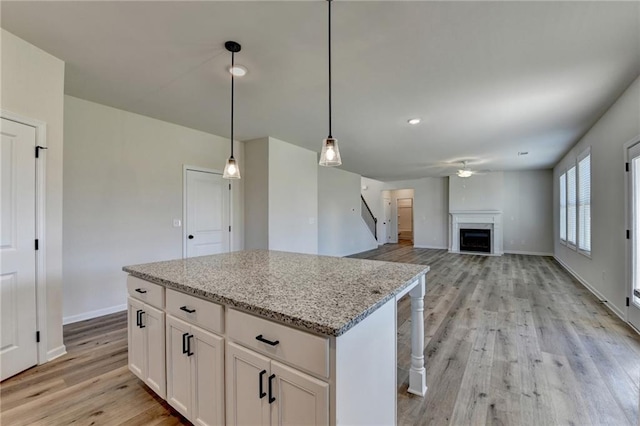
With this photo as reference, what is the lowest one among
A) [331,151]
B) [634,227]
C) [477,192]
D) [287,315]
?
[287,315]

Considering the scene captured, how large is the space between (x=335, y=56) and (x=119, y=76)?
2118 mm

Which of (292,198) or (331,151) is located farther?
(292,198)

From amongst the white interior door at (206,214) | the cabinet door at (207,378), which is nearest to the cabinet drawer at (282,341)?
the cabinet door at (207,378)

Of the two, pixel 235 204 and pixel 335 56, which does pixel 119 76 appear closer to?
pixel 335 56

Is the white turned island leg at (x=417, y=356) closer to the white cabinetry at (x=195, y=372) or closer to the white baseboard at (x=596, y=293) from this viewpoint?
the white cabinetry at (x=195, y=372)

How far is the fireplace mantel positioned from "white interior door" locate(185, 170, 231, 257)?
7.49 metres

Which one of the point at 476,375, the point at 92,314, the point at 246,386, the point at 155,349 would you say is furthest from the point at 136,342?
the point at 476,375

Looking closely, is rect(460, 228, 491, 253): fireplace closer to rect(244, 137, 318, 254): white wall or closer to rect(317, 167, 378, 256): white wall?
rect(317, 167, 378, 256): white wall

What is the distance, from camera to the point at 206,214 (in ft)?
15.0

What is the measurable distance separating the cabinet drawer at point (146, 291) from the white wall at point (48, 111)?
1.08 m

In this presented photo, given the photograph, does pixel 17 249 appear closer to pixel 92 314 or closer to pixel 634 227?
pixel 92 314

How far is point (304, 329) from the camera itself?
3.60ft

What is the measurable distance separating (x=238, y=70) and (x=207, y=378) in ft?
8.09

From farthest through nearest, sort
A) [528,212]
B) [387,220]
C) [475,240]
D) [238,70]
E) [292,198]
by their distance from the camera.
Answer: [387,220] < [475,240] < [528,212] < [292,198] < [238,70]
